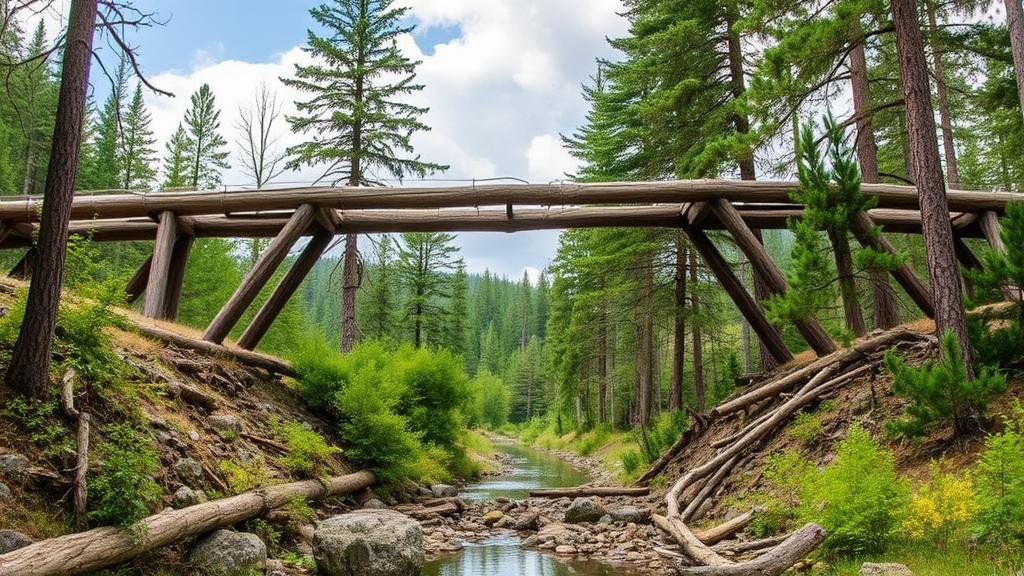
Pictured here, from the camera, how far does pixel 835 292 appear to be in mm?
7629

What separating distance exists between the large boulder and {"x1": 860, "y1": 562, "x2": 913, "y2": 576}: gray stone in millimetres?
4672

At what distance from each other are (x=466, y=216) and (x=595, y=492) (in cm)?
622

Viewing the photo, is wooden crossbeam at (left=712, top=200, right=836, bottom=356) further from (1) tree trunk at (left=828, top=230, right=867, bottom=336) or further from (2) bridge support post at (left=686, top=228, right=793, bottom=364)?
(1) tree trunk at (left=828, top=230, right=867, bottom=336)

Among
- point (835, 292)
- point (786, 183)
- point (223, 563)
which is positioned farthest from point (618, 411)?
point (223, 563)

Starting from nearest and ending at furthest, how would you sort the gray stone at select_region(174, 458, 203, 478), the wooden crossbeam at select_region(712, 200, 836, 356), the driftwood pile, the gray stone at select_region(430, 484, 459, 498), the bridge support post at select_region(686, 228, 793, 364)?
the gray stone at select_region(174, 458, 203, 478), the driftwood pile, the wooden crossbeam at select_region(712, 200, 836, 356), the bridge support post at select_region(686, 228, 793, 364), the gray stone at select_region(430, 484, 459, 498)

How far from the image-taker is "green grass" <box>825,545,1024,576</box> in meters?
4.38

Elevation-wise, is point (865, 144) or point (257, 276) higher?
point (865, 144)

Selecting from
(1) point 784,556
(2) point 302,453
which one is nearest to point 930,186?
(1) point 784,556

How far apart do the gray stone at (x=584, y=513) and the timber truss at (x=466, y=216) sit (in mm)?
4732

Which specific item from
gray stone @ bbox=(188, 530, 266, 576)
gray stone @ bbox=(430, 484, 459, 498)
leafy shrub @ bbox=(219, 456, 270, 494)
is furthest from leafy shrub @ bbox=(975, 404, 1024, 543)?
gray stone @ bbox=(430, 484, 459, 498)

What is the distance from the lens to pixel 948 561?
4.72m

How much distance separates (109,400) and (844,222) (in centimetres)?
879

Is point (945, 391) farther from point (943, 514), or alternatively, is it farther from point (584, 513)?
point (584, 513)

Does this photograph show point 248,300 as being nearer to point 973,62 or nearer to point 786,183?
point 786,183
